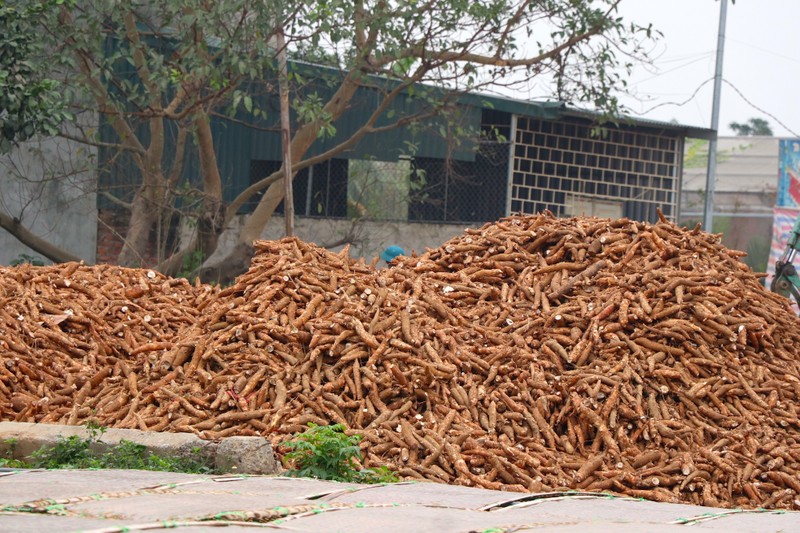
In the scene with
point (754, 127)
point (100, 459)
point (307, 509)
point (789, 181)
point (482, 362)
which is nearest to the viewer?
point (307, 509)

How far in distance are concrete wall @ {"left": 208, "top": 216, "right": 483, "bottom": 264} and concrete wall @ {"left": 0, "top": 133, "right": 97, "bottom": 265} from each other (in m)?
1.81

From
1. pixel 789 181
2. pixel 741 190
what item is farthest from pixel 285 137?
pixel 741 190

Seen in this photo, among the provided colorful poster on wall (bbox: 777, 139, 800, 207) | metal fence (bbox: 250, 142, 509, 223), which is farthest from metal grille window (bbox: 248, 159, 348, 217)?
A: colorful poster on wall (bbox: 777, 139, 800, 207)

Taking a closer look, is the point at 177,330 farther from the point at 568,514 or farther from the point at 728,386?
the point at 568,514

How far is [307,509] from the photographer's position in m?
3.72

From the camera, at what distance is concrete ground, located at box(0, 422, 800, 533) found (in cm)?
332

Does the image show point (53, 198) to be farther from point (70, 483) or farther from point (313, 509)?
point (313, 509)

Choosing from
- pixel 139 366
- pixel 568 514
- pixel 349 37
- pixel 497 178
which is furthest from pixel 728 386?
pixel 497 178

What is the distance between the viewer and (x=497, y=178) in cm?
1664

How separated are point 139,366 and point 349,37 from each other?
18.5 ft

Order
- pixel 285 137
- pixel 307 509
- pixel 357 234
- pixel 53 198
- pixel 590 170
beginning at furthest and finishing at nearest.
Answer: pixel 590 170
pixel 357 234
pixel 53 198
pixel 285 137
pixel 307 509

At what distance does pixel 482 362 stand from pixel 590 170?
11.4 metres

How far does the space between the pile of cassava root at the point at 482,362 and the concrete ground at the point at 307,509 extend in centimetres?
133

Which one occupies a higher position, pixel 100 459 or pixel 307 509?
pixel 307 509
